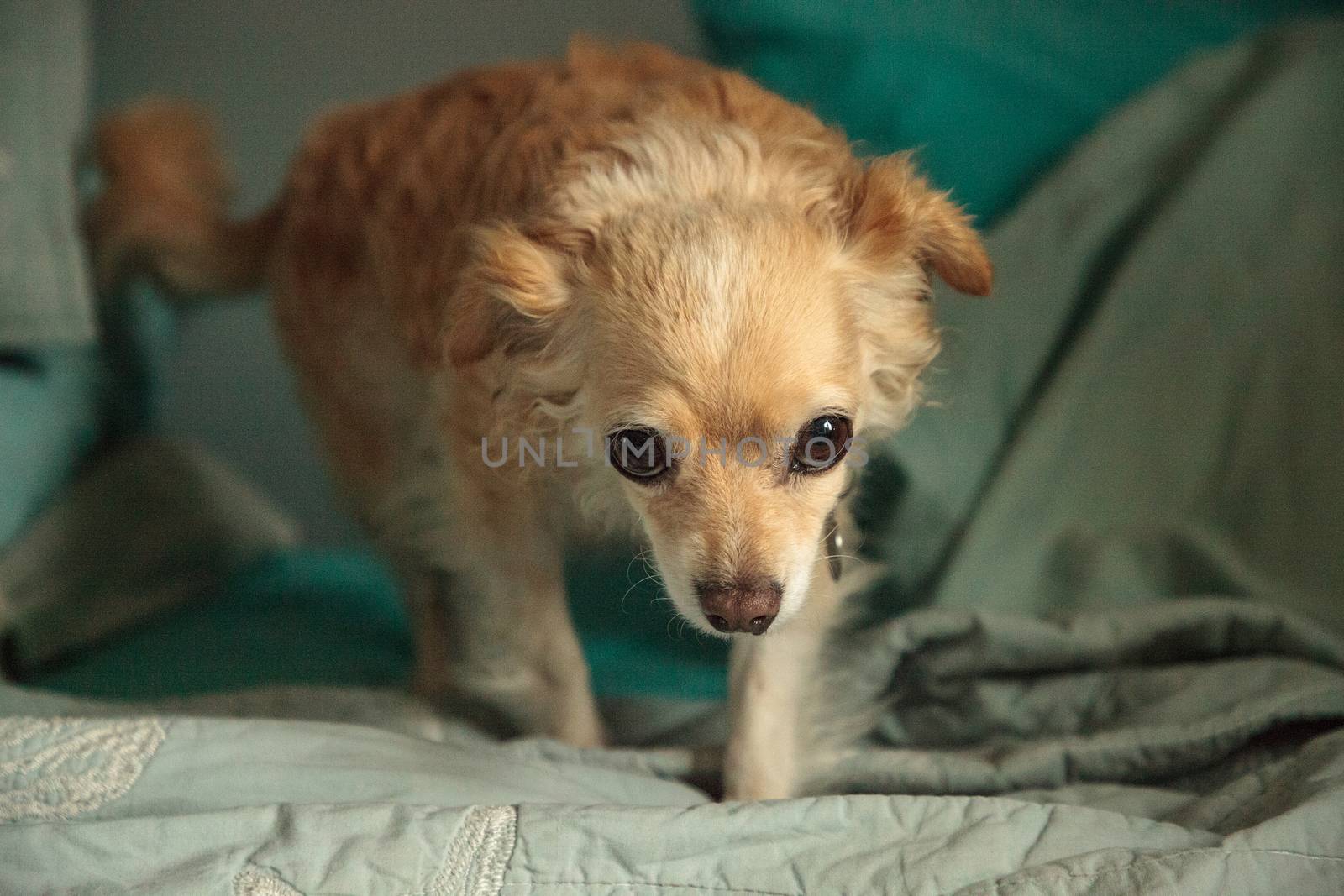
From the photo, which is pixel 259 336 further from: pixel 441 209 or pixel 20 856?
pixel 20 856


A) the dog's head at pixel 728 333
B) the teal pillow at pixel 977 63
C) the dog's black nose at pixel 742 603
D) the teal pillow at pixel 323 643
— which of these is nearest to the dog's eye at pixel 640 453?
the dog's head at pixel 728 333

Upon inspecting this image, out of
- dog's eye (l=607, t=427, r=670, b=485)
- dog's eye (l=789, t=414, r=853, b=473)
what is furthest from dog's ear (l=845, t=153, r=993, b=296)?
dog's eye (l=607, t=427, r=670, b=485)

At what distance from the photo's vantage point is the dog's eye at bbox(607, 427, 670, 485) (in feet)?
3.49

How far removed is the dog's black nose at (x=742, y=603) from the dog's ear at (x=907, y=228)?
0.37 metres

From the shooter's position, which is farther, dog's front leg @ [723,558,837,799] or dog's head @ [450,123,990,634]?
dog's front leg @ [723,558,837,799]

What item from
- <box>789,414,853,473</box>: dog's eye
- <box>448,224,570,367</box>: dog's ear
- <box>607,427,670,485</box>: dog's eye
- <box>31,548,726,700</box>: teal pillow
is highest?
<box>448,224,570,367</box>: dog's ear

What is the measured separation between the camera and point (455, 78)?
153 centimetres

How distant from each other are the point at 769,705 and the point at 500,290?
1.86 ft

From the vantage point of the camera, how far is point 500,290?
112 centimetres

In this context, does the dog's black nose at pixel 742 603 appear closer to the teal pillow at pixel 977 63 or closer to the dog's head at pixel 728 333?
the dog's head at pixel 728 333

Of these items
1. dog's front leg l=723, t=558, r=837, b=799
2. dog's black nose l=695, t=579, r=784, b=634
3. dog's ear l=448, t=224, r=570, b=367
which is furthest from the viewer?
dog's front leg l=723, t=558, r=837, b=799

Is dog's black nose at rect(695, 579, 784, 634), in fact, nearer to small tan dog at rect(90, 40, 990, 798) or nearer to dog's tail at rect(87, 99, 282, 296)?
small tan dog at rect(90, 40, 990, 798)

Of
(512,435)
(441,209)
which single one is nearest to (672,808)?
(512,435)

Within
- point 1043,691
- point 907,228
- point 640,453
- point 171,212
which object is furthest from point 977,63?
point 171,212
